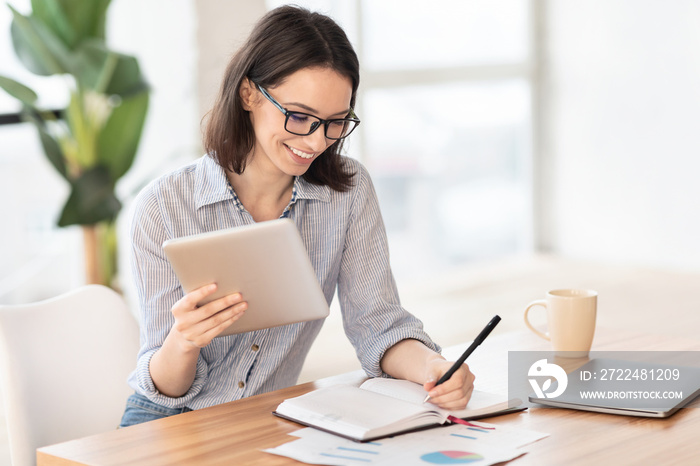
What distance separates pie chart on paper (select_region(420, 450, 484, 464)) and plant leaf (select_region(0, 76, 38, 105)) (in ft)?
7.68

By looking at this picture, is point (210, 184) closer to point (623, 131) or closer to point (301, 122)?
point (301, 122)

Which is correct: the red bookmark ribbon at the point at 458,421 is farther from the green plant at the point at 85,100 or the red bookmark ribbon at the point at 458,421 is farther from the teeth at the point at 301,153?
the green plant at the point at 85,100

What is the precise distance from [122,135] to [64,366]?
1.72 metres

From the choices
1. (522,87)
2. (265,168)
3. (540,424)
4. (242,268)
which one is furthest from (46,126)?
(522,87)

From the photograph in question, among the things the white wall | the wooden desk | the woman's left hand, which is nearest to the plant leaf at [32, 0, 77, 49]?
the wooden desk

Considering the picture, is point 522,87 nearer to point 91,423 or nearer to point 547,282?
point 547,282

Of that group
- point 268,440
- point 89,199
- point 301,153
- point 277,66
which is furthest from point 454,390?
point 89,199

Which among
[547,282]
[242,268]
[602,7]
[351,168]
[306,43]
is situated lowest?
[547,282]

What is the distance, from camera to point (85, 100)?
3070 millimetres

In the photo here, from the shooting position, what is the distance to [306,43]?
4.73ft

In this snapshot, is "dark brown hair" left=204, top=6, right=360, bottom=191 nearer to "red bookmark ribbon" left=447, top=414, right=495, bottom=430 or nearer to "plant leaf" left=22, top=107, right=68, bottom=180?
"red bookmark ribbon" left=447, top=414, right=495, bottom=430

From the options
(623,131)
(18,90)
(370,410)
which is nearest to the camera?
(370,410)

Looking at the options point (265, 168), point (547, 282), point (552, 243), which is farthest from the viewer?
point (552, 243)

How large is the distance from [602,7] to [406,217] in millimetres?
1783
